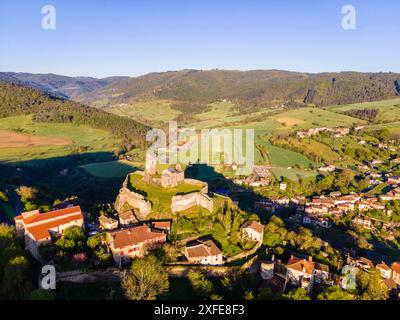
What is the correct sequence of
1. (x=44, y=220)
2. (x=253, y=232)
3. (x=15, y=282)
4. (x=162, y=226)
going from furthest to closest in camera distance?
1. (x=253, y=232)
2. (x=162, y=226)
3. (x=44, y=220)
4. (x=15, y=282)

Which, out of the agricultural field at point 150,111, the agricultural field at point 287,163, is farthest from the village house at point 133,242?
the agricultural field at point 150,111

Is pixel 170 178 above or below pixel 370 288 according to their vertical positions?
above

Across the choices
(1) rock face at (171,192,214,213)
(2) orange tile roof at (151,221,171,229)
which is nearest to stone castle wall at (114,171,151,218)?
(2) orange tile roof at (151,221,171,229)

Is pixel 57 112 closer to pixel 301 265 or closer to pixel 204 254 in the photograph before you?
pixel 204 254

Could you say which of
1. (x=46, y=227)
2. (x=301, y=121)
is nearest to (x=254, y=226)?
(x=46, y=227)

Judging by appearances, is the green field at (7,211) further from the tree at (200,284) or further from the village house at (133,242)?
the tree at (200,284)
